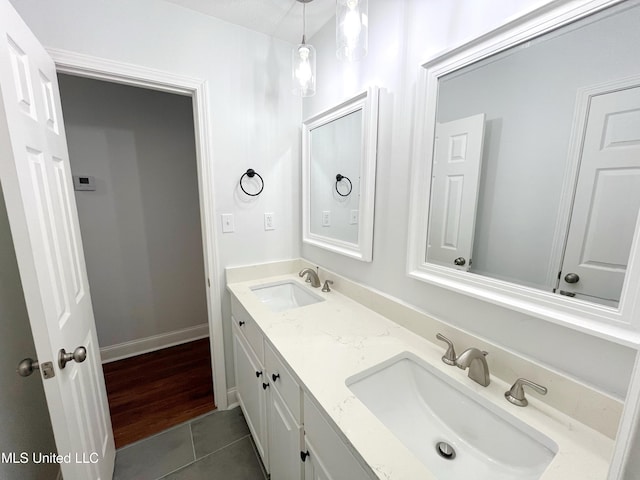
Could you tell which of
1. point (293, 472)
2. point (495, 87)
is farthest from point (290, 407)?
point (495, 87)

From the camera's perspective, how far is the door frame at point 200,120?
1228mm

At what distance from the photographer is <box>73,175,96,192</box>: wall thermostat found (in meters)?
1.98

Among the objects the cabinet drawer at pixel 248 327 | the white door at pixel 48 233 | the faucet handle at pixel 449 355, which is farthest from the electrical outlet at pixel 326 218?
the white door at pixel 48 233

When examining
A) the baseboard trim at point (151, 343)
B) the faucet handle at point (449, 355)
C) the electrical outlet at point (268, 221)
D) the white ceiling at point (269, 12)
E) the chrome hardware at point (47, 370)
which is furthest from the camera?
the baseboard trim at point (151, 343)

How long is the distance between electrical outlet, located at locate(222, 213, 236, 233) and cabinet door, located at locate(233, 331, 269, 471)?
649 mm

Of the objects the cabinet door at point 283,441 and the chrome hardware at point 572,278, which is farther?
the cabinet door at point 283,441

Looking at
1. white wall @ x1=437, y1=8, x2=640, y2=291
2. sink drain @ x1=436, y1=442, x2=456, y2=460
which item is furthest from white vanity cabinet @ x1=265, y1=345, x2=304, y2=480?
white wall @ x1=437, y1=8, x2=640, y2=291

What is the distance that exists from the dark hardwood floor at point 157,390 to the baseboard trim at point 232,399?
11cm

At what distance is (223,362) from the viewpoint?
5.82ft

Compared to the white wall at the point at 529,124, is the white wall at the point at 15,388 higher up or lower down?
lower down

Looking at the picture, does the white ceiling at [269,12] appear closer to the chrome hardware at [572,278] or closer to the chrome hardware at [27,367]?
the chrome hardware at [572,278]

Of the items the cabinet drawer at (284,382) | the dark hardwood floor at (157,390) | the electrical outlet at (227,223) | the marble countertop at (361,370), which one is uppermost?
the electrical outlet at (227,223)

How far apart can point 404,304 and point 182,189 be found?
2.18m

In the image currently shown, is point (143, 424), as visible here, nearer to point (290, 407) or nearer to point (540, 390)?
point (290, 407)
